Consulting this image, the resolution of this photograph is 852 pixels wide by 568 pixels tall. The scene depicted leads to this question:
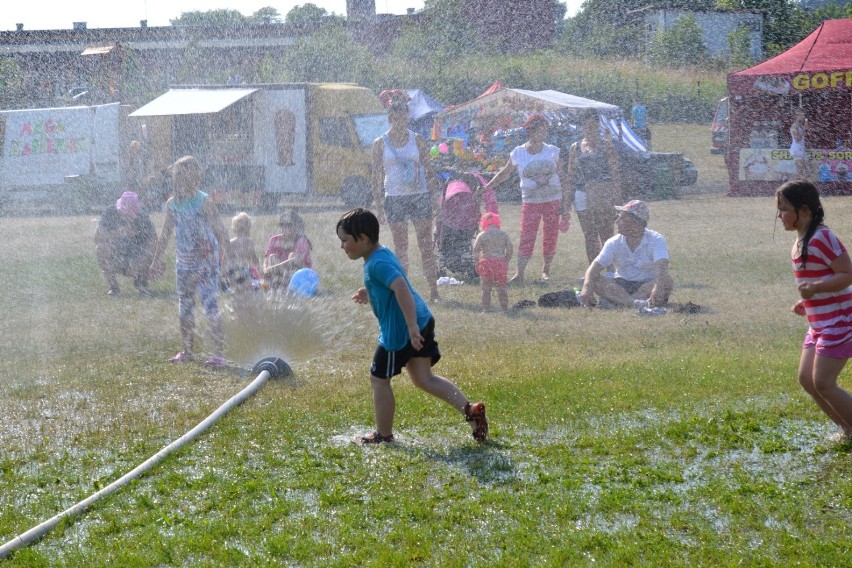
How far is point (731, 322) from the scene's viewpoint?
927 centimetres

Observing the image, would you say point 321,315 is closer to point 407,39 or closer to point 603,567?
point 603,567

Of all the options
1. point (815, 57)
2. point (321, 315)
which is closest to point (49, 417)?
point (321, 315)

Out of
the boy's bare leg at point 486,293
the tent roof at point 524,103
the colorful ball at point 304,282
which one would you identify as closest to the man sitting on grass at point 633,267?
the boy's bare leg at point 486,293

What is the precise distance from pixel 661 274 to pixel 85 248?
→ 36.0 ft

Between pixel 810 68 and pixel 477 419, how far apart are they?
19.5 m

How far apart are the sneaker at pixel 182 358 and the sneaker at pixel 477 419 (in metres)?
3.57

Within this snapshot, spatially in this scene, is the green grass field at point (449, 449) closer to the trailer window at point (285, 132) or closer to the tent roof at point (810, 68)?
the tent roof at point (810, 68)

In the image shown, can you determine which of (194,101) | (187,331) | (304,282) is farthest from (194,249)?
(194,101)

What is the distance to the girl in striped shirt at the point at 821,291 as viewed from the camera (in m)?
5.09

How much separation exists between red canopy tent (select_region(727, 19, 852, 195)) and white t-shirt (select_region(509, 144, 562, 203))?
41.4 ft

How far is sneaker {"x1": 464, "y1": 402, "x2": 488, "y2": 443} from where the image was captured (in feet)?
18.0

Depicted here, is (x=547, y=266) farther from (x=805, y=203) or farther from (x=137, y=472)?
(x=137, y=472)

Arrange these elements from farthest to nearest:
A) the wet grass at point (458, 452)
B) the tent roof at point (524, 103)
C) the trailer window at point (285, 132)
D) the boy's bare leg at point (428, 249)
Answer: the trailer window at point (285, 132) → the tent roof at point (524, 103) → the boy's bare leg at point (428, 249) → the wet grass at point (458, 452)

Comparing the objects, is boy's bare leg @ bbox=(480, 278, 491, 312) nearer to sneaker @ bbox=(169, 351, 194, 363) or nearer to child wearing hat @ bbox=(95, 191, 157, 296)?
sneaker @ bbox=(169, 351, 194, 363)
